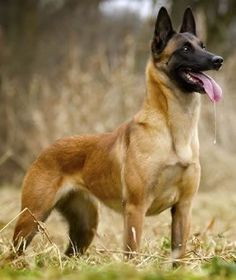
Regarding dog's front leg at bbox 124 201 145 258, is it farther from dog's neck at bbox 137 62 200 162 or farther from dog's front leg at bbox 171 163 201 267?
dog's neck at bbox 137 62 200 162

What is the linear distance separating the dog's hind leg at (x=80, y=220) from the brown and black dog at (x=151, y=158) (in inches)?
7.1

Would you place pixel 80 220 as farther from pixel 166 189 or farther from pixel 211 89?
pixel 211 89

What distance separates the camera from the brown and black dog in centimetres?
680

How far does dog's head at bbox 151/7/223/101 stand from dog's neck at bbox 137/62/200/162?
0.08 m

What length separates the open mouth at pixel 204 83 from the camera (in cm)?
675

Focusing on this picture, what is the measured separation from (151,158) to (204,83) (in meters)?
0.79

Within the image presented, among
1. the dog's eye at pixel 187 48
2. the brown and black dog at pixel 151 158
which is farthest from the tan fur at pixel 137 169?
the dog's eye at pixel 187 48

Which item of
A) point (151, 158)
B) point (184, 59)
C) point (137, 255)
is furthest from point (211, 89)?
point (137, 255)

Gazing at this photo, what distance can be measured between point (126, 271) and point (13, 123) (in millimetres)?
12169

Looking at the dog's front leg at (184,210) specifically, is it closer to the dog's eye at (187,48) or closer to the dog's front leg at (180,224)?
the dog's front leg at (180,224)

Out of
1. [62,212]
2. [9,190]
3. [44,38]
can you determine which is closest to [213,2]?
[44,38]

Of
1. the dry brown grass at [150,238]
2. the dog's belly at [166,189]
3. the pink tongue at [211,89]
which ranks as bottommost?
the dry brown grass at [150,238]

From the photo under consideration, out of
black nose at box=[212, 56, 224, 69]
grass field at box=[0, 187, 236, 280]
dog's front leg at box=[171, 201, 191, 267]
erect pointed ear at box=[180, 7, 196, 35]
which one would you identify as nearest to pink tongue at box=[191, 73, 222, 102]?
black nose at box=[212, 56, 224, 69]

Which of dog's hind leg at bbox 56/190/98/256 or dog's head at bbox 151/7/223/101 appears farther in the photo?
dog's hind leg at bbox 56/190/98/256
